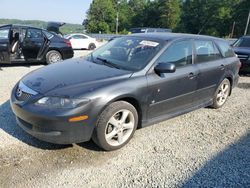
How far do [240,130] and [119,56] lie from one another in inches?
100

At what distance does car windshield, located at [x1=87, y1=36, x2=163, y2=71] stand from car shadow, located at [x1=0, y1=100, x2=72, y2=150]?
4.95 ft

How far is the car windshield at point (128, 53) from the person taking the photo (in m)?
3.84

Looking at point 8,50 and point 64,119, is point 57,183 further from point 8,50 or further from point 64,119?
point 8,50

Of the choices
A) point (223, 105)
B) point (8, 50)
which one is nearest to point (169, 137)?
point (223, 105)

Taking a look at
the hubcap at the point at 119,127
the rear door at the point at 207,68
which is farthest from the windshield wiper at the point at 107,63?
the rear door at the point at 207,68

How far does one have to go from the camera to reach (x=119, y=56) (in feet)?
13.6

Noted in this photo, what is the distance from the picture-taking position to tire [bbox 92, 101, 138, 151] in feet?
10.8

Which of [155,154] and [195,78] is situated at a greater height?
[195,78]

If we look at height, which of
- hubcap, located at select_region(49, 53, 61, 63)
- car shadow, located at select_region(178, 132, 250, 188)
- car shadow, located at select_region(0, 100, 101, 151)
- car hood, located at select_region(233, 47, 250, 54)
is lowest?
car shadow, located at select_region(178, 132, 250, 188)

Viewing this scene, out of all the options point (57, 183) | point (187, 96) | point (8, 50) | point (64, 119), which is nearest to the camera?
point (57, 183)

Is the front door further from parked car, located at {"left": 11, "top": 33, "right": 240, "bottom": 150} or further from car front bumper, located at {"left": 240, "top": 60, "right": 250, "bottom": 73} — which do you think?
car front bumper, located at {"left": 240, "top": 60, "right": 250, "bottom": 73}

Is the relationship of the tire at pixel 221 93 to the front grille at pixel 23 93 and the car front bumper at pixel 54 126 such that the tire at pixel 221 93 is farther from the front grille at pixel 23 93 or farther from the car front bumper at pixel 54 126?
the front grille at pixel 23 93

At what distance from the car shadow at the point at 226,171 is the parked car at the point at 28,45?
7.06 m

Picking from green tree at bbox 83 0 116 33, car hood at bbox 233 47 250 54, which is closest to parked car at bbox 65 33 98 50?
car hood at bbox 233 47 250 54
